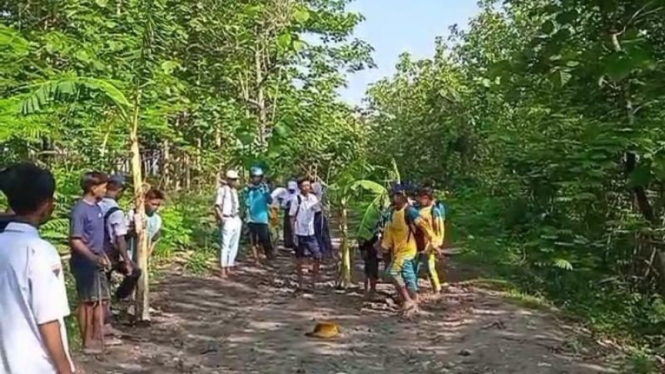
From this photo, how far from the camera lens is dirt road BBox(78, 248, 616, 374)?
9.05m

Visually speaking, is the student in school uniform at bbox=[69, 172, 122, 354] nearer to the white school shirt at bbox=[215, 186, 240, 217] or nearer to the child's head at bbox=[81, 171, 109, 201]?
the child's head at bbox=[81, 171, 109, 201]

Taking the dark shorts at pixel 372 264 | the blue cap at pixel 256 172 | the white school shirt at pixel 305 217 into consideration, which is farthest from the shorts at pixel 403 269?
the blue cap at pixel 256 172

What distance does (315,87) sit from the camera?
80.6 feet

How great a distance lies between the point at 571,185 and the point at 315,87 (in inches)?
588

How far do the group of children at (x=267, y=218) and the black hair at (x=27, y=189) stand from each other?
31.4 ft

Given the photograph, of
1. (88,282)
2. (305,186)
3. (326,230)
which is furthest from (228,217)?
(88,282)

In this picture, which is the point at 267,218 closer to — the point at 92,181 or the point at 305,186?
the point at 305,186

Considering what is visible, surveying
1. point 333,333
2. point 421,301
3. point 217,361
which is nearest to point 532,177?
point 421,301

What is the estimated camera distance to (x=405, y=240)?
1130 centimetres

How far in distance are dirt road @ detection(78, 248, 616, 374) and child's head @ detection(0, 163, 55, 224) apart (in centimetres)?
512

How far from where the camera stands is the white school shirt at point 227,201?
14219mm

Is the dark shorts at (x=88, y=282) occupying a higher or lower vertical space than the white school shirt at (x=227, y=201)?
lower

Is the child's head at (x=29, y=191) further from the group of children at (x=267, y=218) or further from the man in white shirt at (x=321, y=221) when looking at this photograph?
the man in white shirt at (x=321, y=221)

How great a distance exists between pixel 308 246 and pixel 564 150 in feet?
15.6
